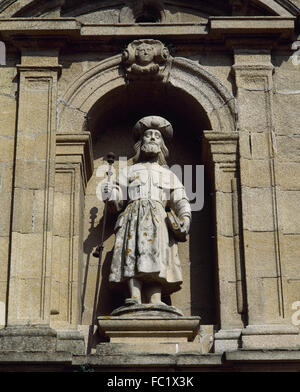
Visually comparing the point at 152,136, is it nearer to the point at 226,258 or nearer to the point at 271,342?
the point at 226,258

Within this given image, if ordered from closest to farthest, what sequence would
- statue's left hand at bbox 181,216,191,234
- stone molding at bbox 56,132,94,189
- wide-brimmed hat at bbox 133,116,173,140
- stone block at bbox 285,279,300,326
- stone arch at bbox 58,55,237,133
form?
stone block at bbox 285,279,300,326, statue's left hand at bbox 181,216,191,234, stone molding at bbox 56,132,94,189, stone arch at bbox 58,55,237,133, wide-brimmed hat at bbox 133,116,173,140

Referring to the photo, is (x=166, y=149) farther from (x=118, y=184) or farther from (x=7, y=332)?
(x=7, y=332)

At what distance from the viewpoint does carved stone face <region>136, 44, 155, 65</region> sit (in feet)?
36.8

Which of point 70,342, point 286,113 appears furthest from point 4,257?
point 286,113

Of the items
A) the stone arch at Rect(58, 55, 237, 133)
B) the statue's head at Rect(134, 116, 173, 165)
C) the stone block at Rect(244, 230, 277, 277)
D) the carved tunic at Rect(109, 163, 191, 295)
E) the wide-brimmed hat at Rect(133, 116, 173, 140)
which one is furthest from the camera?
the wide-brimmed hat at Rect(133, 116, 173, 140)

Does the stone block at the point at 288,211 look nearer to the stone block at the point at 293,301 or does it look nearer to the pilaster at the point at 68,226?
the stone block at the point at 293,301

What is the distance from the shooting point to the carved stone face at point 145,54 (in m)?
11.2

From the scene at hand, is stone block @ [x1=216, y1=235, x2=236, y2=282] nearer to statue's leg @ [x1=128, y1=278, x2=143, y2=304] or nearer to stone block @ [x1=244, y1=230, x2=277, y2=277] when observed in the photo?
stone block @ [x1=244, y1=230, x2=277, y2=277]

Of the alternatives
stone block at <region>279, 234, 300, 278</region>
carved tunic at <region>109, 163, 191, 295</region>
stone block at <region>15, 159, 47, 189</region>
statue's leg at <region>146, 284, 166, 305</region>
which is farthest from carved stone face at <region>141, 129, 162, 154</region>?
stone block at <region>279, 234, 300, 278</region>

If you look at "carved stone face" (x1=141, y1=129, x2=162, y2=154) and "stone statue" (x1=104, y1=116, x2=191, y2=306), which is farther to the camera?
"carved stone face" (x1=141, y1=129, x2=162, y2=154)

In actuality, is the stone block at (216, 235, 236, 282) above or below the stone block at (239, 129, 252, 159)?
below

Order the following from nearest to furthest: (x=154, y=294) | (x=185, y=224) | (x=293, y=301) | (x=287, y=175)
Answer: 1. (x=293, y=301)
2. (x=154, y=294)
3. (x=185, y=224)
4. (x=287, y=175)

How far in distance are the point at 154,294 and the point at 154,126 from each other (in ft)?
5.97

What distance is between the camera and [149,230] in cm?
1037
